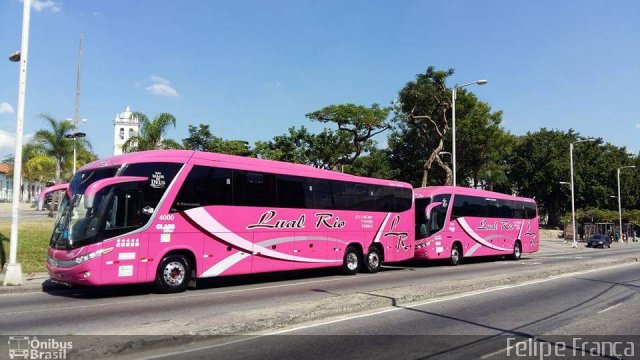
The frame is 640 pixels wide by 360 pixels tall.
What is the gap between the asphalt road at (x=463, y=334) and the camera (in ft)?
22.8

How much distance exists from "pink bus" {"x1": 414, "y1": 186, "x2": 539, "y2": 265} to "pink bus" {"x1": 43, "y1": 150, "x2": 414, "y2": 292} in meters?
4.52

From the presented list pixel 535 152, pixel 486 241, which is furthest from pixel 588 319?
pixel 535 152

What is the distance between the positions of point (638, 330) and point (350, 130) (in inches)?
1328

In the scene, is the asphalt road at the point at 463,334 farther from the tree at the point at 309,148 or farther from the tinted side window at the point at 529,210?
the tree at the point at 309,148

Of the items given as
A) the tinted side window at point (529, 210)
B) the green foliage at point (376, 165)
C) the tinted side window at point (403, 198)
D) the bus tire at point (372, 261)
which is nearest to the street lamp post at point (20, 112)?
the bus tire at point (372, 261)

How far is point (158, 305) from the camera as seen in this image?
425 inches

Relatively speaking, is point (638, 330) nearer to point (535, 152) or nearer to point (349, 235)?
point (349, 235)

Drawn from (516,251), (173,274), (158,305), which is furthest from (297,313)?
(516,251)

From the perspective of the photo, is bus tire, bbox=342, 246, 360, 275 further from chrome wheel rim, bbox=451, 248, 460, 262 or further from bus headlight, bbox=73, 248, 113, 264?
bus headlight, bbox=73, 248, 113, 264

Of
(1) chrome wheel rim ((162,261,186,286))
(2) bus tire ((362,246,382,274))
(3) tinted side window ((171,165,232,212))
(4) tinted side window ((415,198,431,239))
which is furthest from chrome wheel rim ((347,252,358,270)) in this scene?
(1) chrome wheel rim ((162,261,186,286))

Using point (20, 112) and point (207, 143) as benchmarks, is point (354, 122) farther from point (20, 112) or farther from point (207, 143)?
point (20, 112)

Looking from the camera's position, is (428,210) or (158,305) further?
(428,210)

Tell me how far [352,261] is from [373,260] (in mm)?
1173

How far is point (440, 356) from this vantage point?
267 inches
